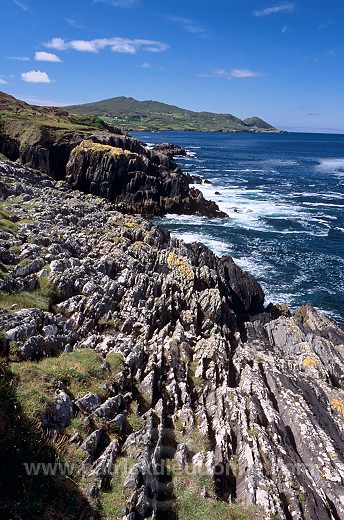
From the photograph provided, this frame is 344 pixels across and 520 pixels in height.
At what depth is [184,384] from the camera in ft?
74.8

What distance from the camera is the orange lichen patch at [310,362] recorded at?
96.0 feet

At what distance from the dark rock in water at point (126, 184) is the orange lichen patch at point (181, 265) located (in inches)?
1897

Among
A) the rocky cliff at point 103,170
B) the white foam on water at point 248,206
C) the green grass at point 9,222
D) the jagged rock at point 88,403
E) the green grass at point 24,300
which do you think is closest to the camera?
the jagged rock at point 88,403

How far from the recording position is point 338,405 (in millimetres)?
25016

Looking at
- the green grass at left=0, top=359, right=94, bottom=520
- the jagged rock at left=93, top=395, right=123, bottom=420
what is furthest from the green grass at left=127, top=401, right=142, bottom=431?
the green grass at left=0, top=359, right=94, bottom=520

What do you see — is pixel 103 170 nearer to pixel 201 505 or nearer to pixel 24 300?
pixel 24 300

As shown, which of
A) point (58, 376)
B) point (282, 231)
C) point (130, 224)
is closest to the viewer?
point (58, 376)

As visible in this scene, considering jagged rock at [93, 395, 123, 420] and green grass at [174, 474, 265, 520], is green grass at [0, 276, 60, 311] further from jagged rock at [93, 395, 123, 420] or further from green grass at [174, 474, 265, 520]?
green grass at [174, 474, 265, 520]

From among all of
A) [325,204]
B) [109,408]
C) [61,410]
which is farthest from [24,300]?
[325,204]

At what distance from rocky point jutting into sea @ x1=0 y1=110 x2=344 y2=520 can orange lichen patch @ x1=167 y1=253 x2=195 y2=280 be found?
0.18m

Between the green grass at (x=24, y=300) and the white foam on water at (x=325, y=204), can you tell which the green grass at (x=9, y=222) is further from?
the white foam on water at (x=325, y=204)

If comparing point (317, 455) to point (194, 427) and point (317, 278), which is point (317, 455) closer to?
point (194, 427)

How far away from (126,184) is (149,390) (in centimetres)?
7484

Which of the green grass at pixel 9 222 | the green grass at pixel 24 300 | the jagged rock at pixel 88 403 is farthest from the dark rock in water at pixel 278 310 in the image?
the jagged rock at pixel 88 403
